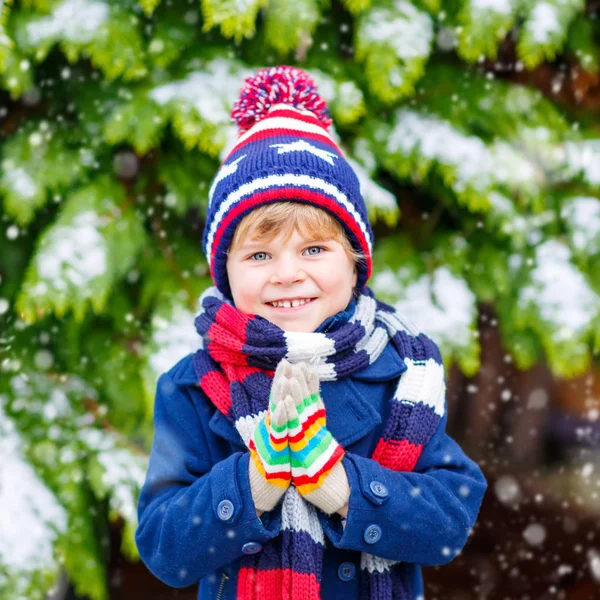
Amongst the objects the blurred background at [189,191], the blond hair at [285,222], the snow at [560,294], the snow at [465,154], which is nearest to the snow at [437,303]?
the blurred background at [189,191]

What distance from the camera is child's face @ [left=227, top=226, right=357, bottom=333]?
1.84 m

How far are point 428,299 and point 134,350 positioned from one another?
4.17ft

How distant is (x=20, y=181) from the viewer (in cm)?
279

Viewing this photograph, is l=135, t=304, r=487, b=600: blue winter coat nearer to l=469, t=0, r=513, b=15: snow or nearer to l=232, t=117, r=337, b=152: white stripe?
l=232, t=117, r=337, b=152: white stripe

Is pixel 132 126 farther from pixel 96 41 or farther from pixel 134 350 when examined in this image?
pixel 134 350

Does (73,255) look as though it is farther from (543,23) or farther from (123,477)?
(543,23)

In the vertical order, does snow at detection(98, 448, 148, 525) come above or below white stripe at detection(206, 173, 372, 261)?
below

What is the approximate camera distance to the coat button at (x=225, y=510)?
1.65 metres

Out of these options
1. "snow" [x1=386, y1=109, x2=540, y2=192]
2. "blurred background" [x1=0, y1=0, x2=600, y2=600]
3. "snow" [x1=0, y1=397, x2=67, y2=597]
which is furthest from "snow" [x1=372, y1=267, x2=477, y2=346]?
"snow" [x1=0, y1=397, x2=67, y2=597]

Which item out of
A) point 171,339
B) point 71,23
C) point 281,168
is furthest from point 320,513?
point 71,23

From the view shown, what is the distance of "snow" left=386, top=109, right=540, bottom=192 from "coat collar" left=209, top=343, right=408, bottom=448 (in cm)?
120

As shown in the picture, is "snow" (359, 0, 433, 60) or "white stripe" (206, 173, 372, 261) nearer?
"white stripe" (206, 173, 372, 261)

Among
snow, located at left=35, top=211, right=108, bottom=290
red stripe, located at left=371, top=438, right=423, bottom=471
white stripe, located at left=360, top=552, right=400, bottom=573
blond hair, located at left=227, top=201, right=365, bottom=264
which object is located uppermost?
snow, located at left=35, top=211, right=108, bottom=290

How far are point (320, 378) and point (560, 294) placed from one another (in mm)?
1488
